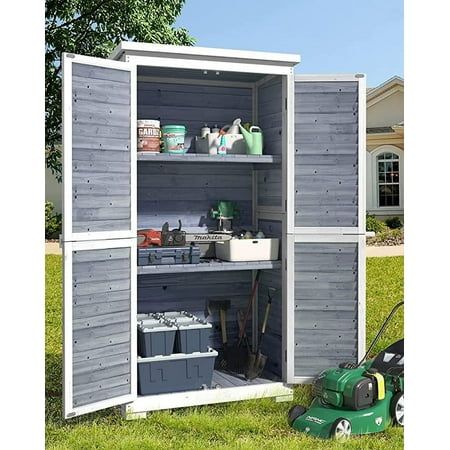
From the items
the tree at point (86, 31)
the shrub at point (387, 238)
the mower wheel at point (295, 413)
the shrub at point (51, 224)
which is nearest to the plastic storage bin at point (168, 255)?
the mower wheel at point (295, 413)

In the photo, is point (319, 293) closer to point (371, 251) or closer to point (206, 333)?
point (206, 333)

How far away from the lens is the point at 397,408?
157 inches

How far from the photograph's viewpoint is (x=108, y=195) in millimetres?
3939

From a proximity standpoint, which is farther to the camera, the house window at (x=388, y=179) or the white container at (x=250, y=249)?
the house window at (x=388, y=179)

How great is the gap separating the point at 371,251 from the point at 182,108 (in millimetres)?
7043

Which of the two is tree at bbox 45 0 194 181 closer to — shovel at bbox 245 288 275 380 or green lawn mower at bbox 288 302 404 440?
shovel at bbox 245 288 275 380

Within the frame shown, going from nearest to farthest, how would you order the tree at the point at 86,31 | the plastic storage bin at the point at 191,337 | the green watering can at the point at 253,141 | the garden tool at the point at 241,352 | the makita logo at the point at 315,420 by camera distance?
1. the makita logo at the point at 315,420
2. the plastic storage bin at the point at 191,337
3. the green watering can at the point at 253,141
4. the garden tool at the point at 241,352
5. the tree at the point at 86,31

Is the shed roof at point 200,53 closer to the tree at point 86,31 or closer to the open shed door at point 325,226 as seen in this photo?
A: the open shed door at point 325,226

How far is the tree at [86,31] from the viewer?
30.2 feet

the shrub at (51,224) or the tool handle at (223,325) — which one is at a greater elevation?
the shrub at (51,224)

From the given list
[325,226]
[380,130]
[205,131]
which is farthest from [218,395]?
[380,130]

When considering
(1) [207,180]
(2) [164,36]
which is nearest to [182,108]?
(1) [207,180]

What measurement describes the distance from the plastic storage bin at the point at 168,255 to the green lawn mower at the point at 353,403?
1009 millimetres

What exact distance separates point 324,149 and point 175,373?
5.15 ft
